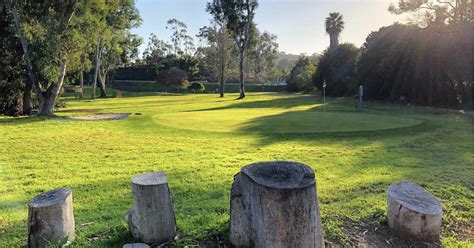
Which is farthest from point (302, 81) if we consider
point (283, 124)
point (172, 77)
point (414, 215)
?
point (414, 215)

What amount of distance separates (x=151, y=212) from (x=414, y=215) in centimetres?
251

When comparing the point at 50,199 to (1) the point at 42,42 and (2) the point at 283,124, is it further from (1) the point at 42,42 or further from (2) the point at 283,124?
(1) the point at 42,42

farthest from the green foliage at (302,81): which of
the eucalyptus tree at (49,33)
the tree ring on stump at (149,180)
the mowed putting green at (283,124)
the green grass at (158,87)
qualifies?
the tree ring on stump at (149,180)

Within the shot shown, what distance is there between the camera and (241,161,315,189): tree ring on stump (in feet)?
9.46

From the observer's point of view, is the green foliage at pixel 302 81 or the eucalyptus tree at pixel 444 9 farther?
the green foliage at pixel 302 81

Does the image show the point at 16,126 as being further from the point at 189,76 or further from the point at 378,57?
the point at 189,76

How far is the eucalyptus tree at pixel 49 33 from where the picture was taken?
48.8 feet

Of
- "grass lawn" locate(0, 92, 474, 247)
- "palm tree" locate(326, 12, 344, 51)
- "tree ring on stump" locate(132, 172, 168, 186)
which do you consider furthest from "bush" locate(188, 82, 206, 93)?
"tree ring on stump" locate(132, 172, 168, 186)

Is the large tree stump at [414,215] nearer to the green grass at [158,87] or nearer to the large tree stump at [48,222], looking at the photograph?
the large tree stump at [48,222]

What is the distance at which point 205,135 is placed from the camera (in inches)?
444

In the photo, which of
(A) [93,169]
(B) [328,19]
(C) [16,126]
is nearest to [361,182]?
(A) [93,169]

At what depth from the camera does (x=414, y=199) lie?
3.80 meters

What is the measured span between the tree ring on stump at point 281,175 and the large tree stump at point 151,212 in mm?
792

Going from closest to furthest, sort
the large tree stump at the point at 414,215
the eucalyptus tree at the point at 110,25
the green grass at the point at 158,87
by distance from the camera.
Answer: the large tree stump at the point at 414,215 → the eucalyptus tree at the point at 110,25 → the green grass at the point at 158,87
